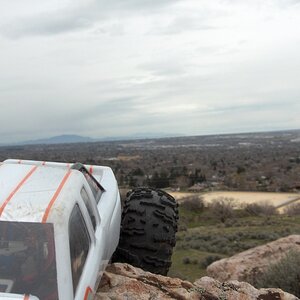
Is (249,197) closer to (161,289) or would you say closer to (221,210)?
(221,210)

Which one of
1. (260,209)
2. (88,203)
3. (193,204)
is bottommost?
(260,209)

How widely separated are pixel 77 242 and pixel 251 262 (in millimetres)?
7446

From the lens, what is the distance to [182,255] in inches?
706

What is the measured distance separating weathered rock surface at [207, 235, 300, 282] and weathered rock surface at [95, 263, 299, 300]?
4419 mm

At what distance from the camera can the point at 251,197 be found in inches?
1610

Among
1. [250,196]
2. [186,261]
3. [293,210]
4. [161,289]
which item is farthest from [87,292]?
[250,196]

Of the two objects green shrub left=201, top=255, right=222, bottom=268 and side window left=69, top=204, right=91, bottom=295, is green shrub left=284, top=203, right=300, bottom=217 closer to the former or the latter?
green shrub left=201, top=255, right=222, bottom=268

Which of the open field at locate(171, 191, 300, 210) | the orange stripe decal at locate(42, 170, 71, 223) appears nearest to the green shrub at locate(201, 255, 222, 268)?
the orange stripe decal at locate(42, 170, 71, 223)

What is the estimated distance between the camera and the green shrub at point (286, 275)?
7.75 m

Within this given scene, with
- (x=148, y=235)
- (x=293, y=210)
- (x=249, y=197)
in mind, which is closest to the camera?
(x=148, y=235)

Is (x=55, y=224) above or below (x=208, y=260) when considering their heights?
above

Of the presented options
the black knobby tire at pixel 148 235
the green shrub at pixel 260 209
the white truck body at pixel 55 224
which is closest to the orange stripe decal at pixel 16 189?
the white truck body at pixel 55 224

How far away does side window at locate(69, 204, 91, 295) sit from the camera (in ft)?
10.4

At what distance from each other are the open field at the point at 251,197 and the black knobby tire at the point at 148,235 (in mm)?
30636
